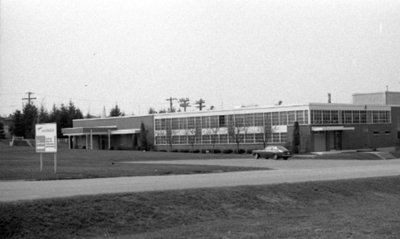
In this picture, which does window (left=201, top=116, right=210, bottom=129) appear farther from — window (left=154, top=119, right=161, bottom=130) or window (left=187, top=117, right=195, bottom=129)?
window (left=154, top=119, right=161, bottom=130)

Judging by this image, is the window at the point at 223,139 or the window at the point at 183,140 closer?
the window at the point at 223,139

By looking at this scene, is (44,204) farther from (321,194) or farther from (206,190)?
(321,194)

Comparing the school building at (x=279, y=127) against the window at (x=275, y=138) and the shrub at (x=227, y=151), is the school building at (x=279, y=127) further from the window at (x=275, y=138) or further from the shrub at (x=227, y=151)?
the shrub at (x=227, y=151)

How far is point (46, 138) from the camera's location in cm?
2956

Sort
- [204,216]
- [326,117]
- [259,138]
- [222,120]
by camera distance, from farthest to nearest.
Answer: [222,120] → [259,138] → [326,117] → [204,216]

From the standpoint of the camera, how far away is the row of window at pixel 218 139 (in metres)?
80.7

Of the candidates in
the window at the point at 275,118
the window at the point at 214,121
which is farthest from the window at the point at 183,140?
the window at the point at 275,118

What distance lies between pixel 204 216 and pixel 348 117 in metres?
69.2

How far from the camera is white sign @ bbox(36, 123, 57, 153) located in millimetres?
29391

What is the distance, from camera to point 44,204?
48.6ft

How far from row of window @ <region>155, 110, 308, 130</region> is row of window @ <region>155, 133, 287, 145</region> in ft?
5.42

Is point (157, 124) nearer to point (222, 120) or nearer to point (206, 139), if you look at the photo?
point (206, 139)

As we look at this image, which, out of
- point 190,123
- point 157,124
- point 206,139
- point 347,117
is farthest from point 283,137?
point 157,124

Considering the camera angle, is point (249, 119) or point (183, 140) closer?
point (249, 119)
